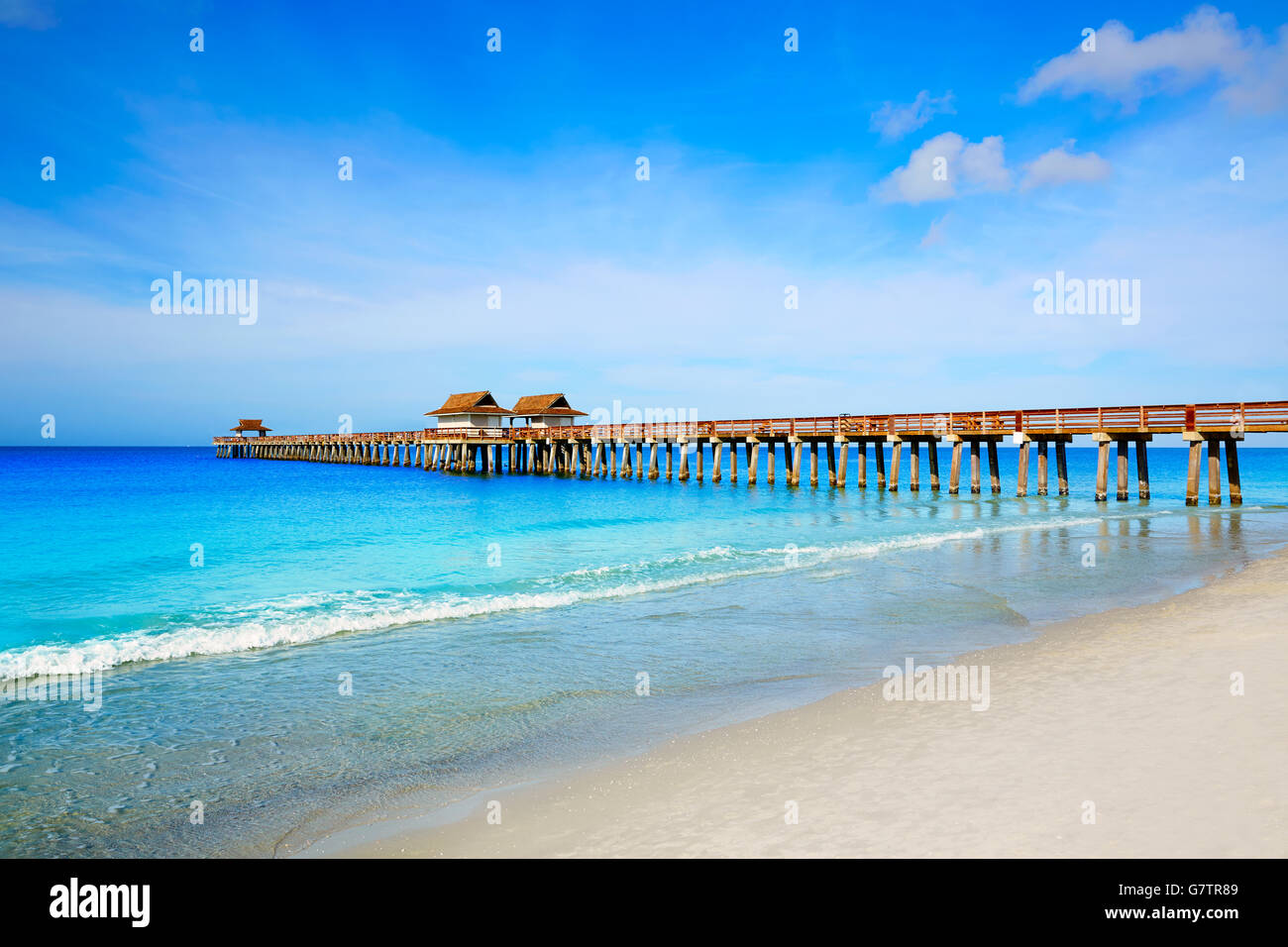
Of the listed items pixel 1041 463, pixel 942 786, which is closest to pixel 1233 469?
pixel 1041 463

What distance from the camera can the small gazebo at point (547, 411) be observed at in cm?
5606

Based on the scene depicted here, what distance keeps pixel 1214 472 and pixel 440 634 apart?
2865cm

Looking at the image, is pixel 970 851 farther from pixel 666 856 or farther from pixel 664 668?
pixel 664 668

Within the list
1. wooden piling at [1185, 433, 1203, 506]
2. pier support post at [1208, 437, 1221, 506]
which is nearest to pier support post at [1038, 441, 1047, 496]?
wooden piling at [1185, 433, 1203, 506]

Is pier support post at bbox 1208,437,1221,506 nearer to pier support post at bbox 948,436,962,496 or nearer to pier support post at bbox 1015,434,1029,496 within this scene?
pier support post at bbox 1015,434,1029,496

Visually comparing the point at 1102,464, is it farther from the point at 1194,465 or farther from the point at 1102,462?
the point at 1194,465

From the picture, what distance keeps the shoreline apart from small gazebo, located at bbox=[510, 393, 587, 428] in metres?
50.6

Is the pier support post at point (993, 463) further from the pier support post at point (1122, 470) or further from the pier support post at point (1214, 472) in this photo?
the pier support post at point (1214, 472)

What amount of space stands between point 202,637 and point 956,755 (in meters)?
9.36

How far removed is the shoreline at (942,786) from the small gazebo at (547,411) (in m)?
50.6

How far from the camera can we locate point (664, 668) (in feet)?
25.9

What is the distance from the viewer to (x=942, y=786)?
444 centimetres

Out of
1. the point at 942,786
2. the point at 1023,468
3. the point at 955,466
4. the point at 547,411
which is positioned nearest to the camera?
the point at 942,786

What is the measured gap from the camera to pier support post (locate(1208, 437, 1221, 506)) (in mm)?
23766
